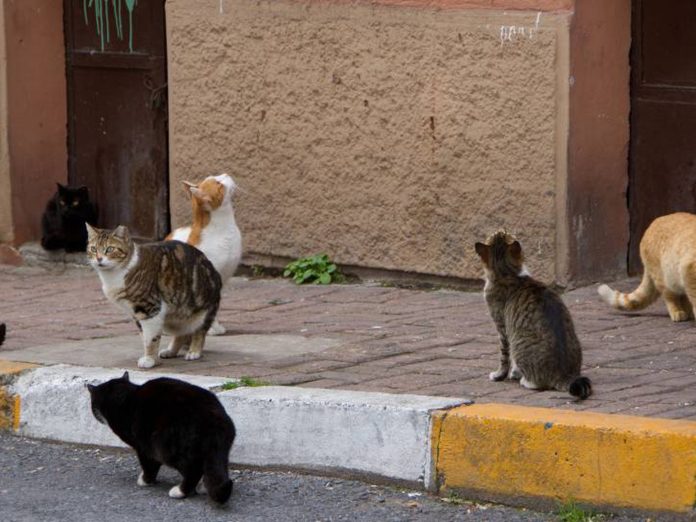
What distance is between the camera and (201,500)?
578 cm

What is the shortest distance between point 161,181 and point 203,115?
784mm

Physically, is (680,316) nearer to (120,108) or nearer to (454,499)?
(454,499)

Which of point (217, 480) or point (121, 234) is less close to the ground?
point (121, 234)

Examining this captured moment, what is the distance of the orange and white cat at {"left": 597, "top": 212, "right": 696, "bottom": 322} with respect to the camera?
26.2ft

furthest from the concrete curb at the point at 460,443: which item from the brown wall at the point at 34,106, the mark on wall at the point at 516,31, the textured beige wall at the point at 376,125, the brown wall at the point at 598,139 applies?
the brown wall at the point at 34,106

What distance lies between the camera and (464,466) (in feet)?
18.8

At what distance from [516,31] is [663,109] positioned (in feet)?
3.24

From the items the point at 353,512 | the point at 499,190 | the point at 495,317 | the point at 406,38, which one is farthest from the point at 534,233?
the point at 353,512

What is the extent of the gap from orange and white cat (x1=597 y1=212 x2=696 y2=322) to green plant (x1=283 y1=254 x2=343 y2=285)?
1892 millimetres

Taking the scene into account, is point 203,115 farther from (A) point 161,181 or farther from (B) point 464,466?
(B) point 464,466

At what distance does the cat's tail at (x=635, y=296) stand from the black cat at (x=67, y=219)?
3.90 metres

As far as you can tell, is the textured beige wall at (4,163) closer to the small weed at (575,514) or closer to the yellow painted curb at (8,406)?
the yellow painted curb at (8,406)

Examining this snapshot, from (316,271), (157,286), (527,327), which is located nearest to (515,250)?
(527,327)

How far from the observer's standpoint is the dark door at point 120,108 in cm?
1057
